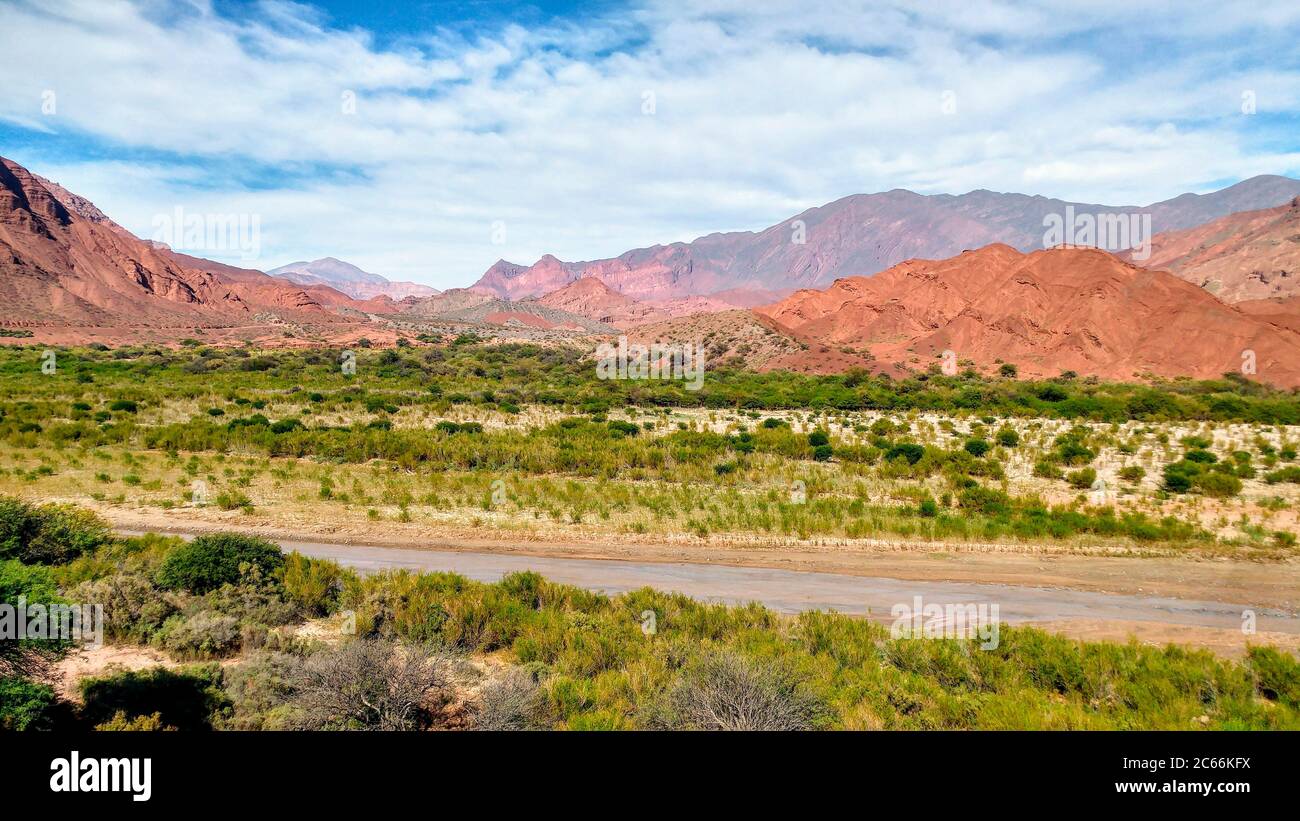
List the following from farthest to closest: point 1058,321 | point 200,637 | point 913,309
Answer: point 913,309 → point 1058,321 → point 200,637

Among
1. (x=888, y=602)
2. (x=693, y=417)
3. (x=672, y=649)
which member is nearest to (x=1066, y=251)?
(x=693, y=417)

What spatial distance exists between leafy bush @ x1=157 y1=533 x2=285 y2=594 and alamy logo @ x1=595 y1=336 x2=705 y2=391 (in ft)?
145

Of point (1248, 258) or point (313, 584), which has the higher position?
point (1248, 258)

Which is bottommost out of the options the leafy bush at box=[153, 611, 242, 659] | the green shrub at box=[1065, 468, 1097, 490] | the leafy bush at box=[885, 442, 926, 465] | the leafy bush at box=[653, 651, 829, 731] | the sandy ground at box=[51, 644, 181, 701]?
the sandy ground at box=[51, 644, 181, 701]

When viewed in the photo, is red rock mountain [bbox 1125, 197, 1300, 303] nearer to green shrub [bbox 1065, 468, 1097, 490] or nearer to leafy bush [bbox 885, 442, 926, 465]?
green shrub [bbox 1065, 468, 1097, 490]

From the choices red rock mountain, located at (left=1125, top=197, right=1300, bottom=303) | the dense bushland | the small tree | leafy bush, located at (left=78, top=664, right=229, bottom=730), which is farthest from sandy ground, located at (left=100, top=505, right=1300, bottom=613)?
red rock mountain, located at (left=1125, top=197, right=1300, bottom=303)

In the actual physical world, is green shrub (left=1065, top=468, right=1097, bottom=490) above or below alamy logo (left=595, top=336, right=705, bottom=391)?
below

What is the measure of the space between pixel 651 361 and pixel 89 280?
108 m

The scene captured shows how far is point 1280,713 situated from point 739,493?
14782 mm

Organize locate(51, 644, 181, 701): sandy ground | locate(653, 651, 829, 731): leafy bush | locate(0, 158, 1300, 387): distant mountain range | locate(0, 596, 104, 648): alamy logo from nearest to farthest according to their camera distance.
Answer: locate(0, 596, 104, 648): alamy logo
locate(653, 651, 829, 731): leafy bush
locate(51, 644, 181, 701): sandy ground
locate(0, 158, 1300, 387): distant mountain range

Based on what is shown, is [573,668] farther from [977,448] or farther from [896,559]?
[977,448]

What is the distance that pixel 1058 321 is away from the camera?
66.8 metres
